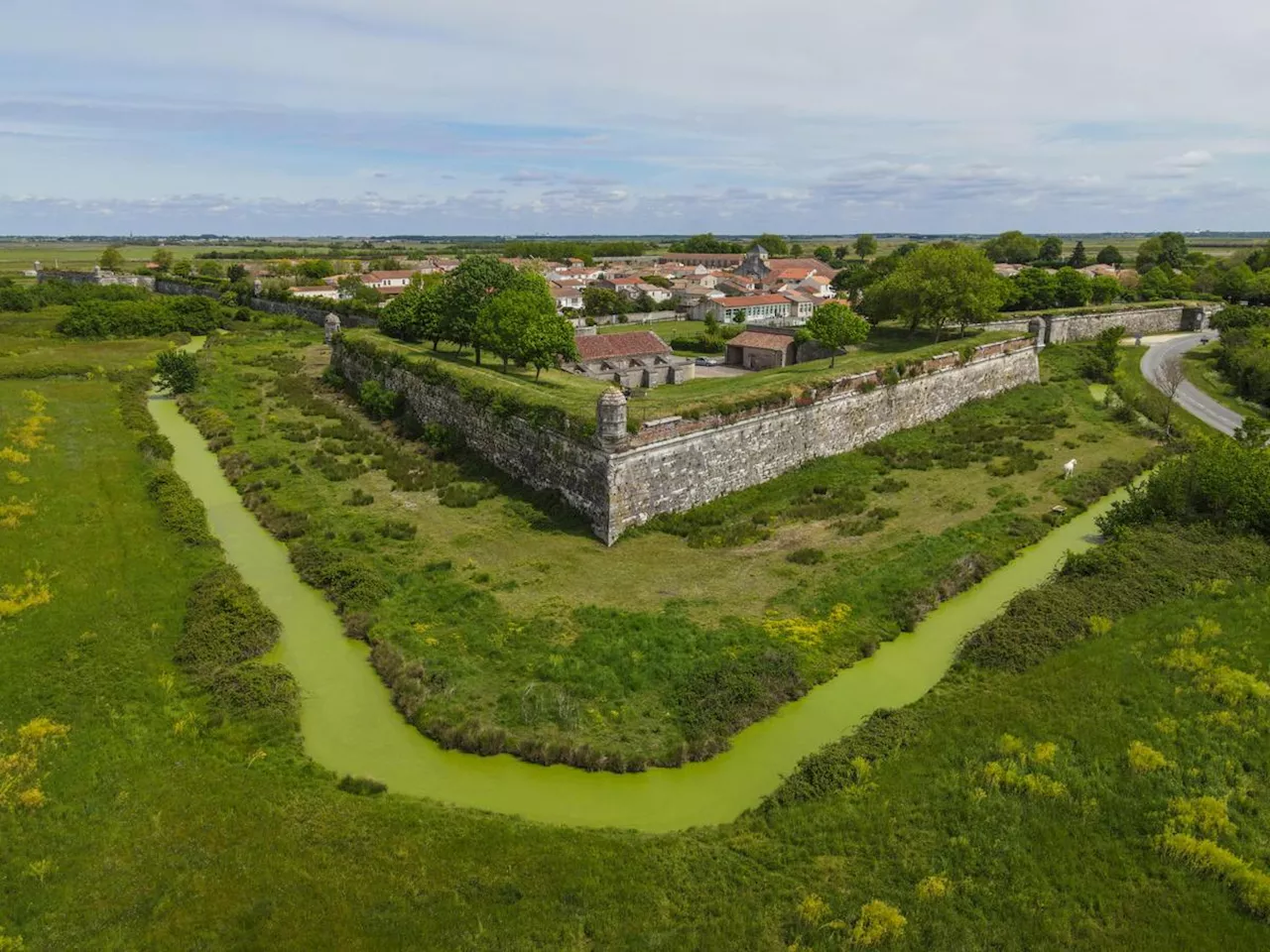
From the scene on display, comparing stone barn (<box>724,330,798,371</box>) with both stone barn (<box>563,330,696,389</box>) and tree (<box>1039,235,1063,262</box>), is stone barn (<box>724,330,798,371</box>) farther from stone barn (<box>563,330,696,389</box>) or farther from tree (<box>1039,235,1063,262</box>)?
tree (<box>1039,235,1063,262</box>)

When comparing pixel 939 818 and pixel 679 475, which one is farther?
pixel 679 475

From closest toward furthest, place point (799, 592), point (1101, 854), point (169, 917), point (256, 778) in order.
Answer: point (169, 917) → point (1101, 854) → point (256, 778) → point (799, 592)

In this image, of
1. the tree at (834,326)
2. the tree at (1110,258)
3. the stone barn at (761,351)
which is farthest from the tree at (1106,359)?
the tree at (1110,258)

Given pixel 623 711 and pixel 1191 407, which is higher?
pixel 1191 407

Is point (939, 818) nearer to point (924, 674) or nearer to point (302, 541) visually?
point (924, 674)

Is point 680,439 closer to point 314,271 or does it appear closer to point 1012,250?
point 314,271

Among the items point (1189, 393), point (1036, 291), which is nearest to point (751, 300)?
point (1036, 291)

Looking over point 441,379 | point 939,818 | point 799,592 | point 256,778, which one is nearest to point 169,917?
point 256,778

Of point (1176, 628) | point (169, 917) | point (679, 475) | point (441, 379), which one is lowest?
point (169, 917)
